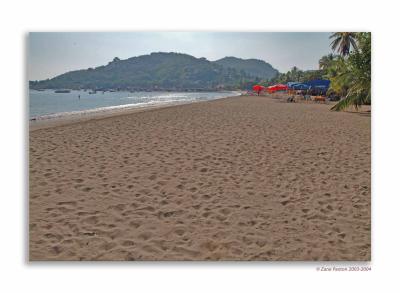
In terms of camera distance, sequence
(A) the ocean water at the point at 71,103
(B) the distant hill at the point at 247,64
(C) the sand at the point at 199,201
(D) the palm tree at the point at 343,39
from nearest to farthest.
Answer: (C) the sand at the point at 199,201 < (D) the palm tree at the point at 343,39 < (A) the ocean water at the point at 71,103 < (B) the distant hill at the point at 247,64

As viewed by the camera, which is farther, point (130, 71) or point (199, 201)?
point (130, 71)

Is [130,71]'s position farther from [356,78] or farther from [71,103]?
[71,103]

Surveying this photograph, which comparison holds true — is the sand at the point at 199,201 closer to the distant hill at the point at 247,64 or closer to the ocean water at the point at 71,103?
the ocean water at the point at 71,103

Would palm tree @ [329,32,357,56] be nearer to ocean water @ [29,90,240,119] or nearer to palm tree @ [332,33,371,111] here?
palm tree @ [332,33,371,111]

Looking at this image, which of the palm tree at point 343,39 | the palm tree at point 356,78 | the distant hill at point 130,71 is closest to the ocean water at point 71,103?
the distant hill at point 130,71

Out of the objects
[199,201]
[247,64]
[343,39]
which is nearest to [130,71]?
[247,64]

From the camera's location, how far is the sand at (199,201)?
289 centimetres

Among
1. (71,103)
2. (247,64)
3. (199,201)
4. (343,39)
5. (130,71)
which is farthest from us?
(71,103)

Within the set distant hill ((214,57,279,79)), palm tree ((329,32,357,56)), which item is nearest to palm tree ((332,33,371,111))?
palm tree ((329,32,357,56))

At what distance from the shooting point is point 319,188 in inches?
161

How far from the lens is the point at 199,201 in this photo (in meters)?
3.69

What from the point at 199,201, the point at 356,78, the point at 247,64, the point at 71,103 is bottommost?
the point at 199,201

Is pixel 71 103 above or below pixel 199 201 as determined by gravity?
above
